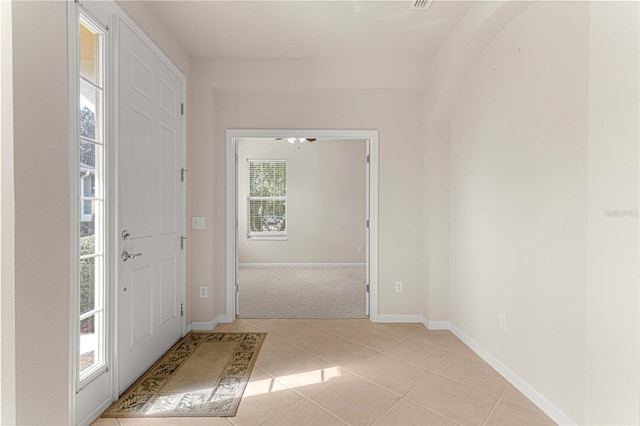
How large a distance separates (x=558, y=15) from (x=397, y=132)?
1.71m

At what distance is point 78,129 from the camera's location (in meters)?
1.65

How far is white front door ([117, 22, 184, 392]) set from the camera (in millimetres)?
2037

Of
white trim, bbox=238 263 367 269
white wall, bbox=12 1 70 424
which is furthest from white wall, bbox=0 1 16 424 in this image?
white trim, bbox=238 263 367 269

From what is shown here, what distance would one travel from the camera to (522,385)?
2070 mm

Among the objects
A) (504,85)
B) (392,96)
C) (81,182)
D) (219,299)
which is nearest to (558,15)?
(504,85)

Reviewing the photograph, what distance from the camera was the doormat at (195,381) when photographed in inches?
74.0

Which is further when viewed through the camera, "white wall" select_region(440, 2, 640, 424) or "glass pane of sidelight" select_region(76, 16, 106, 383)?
"glass pane of sidelight" select_region(76, 16, 106, 383)

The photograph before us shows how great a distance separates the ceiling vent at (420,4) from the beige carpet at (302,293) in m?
3.02

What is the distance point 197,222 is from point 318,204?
3826mm

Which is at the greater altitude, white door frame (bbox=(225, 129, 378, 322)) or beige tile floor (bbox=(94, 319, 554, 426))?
white door frame (bbox=(225, 129, 378, 322))

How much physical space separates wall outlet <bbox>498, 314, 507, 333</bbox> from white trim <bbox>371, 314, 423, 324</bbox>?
3.67 ft

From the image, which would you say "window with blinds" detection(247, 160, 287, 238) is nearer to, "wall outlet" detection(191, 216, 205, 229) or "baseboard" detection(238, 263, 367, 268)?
"baseboard" detection(238, 263, 367, 268)

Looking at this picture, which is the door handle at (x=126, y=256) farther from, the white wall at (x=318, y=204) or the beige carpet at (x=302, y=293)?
the white wall at (x=318, y=204)

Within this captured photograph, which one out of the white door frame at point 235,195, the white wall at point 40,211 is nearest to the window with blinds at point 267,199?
the white door frame at point 235,195
